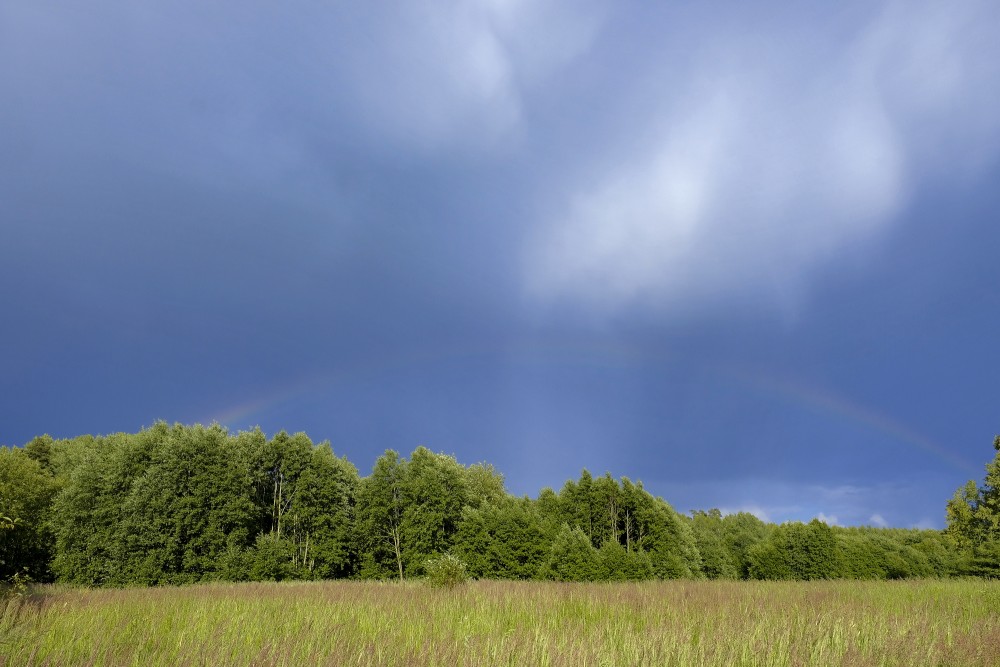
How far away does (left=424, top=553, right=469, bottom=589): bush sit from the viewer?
546 inches

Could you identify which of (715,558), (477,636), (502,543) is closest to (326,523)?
(502,543)

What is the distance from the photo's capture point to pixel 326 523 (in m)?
36.3

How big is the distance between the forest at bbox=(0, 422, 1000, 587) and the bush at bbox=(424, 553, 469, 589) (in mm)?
15699

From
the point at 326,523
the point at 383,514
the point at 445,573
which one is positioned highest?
the point at 383,514

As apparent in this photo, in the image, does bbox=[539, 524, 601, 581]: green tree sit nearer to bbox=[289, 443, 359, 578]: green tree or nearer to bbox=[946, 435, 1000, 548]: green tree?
bbox=[289, 443, 359, 578]: green tree

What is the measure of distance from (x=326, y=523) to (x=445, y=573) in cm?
2554

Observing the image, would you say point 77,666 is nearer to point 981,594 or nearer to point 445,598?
point 445,598

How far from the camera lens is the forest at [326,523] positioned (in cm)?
3133

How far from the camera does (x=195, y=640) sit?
528 centimetres

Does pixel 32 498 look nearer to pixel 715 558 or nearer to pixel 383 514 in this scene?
pixel 383 514

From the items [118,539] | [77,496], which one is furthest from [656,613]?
[77,496]

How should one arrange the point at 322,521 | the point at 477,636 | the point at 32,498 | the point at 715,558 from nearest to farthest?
1. the point at 477,636
2. the point at 322,521
3. the point at 32,498
4. the point at 715,558

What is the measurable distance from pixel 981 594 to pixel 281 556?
33.0m

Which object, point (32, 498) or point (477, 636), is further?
point (32, 498)
